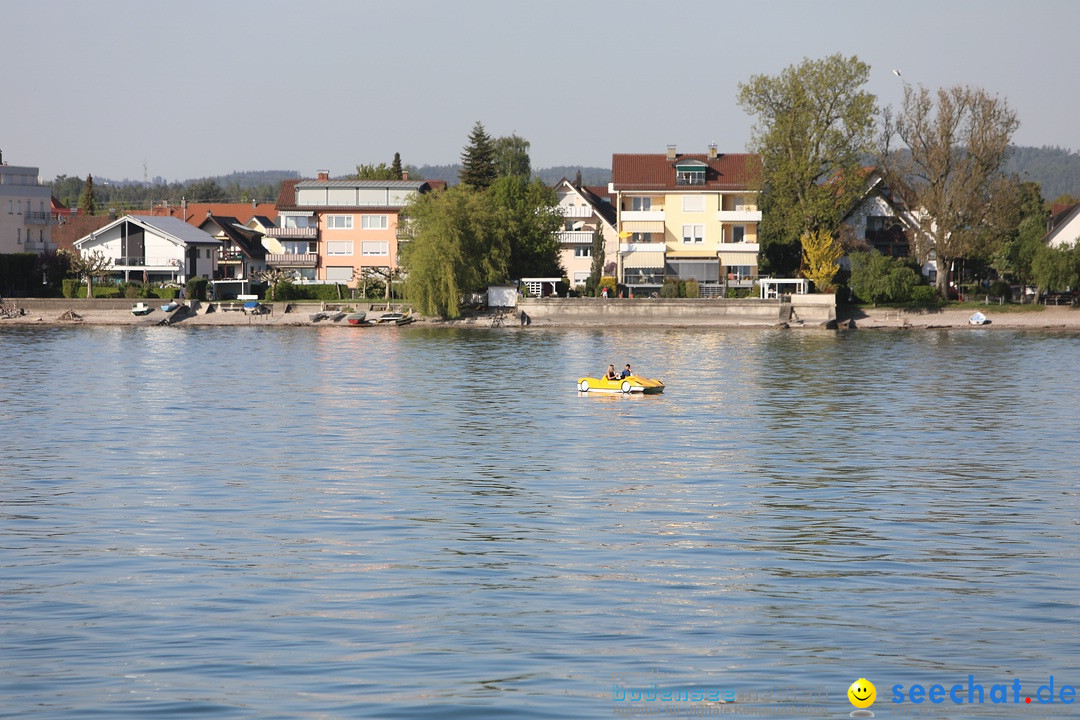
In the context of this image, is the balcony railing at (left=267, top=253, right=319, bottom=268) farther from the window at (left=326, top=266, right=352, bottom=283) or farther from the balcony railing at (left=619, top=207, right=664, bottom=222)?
A: the balcony railing at (left=619, top=207, right=664, bottom=222)

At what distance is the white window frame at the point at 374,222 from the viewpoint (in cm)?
11531

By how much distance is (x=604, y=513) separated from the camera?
984 inches

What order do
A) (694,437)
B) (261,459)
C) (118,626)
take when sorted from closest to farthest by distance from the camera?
(118,626) → (261,459) → (694,437)

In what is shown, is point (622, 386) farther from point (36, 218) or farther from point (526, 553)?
point (36, 218)

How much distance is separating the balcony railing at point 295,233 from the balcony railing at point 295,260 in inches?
65.1

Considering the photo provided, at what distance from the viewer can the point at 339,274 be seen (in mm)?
116188

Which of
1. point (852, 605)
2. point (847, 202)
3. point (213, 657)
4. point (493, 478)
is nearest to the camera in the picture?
point (213, 657)

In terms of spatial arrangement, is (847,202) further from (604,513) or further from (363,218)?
(604,513)

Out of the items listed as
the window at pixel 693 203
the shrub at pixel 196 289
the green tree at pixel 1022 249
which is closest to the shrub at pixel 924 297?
the green tree at pixel 1022 249

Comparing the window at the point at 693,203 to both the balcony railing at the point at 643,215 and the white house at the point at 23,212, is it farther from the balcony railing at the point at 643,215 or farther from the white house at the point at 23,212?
the white house at the point at 23,212

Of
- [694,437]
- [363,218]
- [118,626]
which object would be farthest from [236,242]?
[118,626]

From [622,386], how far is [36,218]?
93393 mm

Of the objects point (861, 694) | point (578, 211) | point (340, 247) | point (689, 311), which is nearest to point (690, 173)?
point (578, 211)

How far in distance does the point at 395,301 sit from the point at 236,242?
93.6ft
